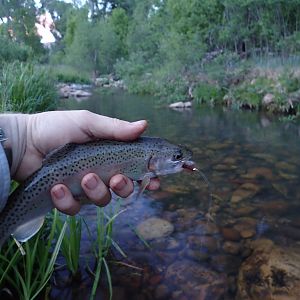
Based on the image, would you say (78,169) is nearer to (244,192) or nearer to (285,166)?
(244,192)

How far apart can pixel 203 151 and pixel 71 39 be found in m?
75.0

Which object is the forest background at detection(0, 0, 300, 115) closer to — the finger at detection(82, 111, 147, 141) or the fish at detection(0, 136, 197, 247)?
the finger at detection(82, 111, 147, 141)

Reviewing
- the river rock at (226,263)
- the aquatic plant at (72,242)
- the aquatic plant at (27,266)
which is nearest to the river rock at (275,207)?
the river rock at (226,263)

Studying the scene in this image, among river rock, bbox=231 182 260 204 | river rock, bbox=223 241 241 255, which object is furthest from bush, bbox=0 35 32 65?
river rock, bbox=223 241 241 255

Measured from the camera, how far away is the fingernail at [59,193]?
2379 mm

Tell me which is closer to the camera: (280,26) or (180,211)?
(180,211)

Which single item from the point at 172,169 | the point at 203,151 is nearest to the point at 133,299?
the point at 172,169

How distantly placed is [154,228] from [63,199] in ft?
10.6

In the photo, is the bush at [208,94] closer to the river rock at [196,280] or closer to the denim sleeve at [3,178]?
the river rock at [196,280]

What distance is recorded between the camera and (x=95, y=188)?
8.17 ft

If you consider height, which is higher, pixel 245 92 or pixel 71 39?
pixel 71 39

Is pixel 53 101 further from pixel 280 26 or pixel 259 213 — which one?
pixel 280 26

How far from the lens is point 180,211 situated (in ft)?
20.3

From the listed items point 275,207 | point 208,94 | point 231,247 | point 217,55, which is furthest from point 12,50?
point 231,247
